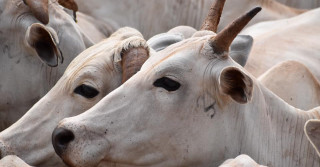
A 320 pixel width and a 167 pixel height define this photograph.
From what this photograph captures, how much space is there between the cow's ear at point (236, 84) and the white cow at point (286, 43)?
7.76 feet

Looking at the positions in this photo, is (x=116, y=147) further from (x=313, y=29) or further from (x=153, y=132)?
(x=313, y=29)

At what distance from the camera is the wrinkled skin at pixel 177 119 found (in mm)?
4883

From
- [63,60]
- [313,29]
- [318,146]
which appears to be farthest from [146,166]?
[313,29]

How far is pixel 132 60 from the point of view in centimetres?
554

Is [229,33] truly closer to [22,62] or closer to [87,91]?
[87,91]

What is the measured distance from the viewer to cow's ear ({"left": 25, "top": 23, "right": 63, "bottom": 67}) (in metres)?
6.45

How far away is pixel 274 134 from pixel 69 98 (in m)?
1.17

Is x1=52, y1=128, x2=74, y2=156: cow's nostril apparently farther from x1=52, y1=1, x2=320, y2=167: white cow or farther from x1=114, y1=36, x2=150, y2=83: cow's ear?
x1=114, y1=36, x2=150, y2=83: cow's ear

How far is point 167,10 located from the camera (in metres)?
8.96

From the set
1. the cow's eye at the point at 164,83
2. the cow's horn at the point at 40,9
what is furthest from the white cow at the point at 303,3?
the cow's eye at the point at 164,83

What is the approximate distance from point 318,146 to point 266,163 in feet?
2.01

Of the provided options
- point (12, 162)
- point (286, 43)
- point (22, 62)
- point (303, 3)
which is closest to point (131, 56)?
point (12, 162)

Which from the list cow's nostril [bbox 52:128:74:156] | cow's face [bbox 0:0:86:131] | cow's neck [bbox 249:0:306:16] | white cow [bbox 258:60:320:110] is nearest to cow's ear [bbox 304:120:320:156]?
cow's nostril [bbox 52:128:74:156]

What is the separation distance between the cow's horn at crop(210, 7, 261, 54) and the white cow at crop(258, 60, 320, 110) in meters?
1.16
